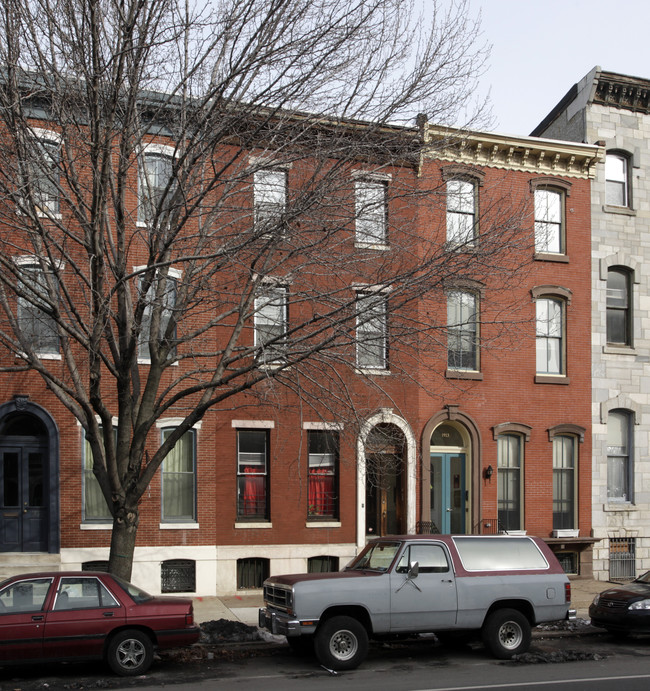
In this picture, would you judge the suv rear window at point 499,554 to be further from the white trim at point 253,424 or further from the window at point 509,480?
the window at point 509,480

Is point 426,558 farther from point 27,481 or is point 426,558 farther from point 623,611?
point 27,481

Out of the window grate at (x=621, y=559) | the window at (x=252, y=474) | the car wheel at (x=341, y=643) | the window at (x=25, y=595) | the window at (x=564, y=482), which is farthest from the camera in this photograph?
the window grate at (x=621, y=559)

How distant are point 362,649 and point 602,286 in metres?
14.0

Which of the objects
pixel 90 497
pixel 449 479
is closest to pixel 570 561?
pixel 449 479

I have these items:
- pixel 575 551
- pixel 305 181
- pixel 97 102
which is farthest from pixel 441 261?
pixel 575 551

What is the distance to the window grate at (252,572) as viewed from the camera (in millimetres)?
19344

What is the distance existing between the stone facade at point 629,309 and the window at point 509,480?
213cm

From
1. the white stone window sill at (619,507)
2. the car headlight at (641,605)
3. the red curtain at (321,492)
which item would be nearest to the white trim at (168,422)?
the red curtain at (321,492)

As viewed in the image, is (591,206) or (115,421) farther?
(591,206)

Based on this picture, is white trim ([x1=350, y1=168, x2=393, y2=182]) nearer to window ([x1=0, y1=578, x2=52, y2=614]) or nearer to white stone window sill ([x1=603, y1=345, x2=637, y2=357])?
window ([x1=0, y1=578, x2=52, y2=614])

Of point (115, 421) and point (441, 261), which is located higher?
point (441, 261)

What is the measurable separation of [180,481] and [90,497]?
1975 mm

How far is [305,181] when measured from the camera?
1313cm

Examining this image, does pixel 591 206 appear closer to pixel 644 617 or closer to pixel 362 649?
pixel 644 617
